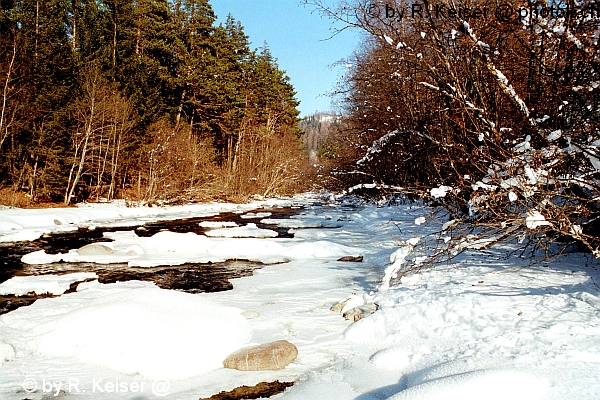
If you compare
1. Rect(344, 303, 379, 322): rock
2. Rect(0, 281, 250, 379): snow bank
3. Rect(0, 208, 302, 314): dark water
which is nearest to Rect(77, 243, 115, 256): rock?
Rect(0, 208, 302, 314): dark water

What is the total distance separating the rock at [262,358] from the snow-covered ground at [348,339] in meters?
0.09

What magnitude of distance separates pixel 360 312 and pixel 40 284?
5243 millimetres

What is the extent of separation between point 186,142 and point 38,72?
8.80 metres

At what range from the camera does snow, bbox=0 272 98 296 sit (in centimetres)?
683

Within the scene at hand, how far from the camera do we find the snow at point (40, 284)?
6.83 meters

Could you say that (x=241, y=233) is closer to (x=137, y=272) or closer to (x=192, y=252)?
(x=192, y=252)

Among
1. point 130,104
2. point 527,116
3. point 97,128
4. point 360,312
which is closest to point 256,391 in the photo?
point 360,312

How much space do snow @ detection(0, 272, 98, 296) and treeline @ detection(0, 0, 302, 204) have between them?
1617 centimetres

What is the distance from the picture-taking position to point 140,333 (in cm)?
455

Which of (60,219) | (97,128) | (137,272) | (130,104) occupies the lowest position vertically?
(137,272)

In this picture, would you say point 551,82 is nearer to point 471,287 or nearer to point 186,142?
point 471,287

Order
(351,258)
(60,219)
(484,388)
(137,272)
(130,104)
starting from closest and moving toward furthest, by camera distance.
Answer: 1. (484,388)
2. (137,272)
3. (351,258)
4. (60,219)
5. (130,104)

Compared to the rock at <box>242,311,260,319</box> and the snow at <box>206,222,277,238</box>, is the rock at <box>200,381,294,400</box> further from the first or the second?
the snow at <box>206,222,277,238</box>

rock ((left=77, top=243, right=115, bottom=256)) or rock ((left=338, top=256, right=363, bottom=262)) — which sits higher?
rock ((left=338, top=256, right=363, bottom=262))
